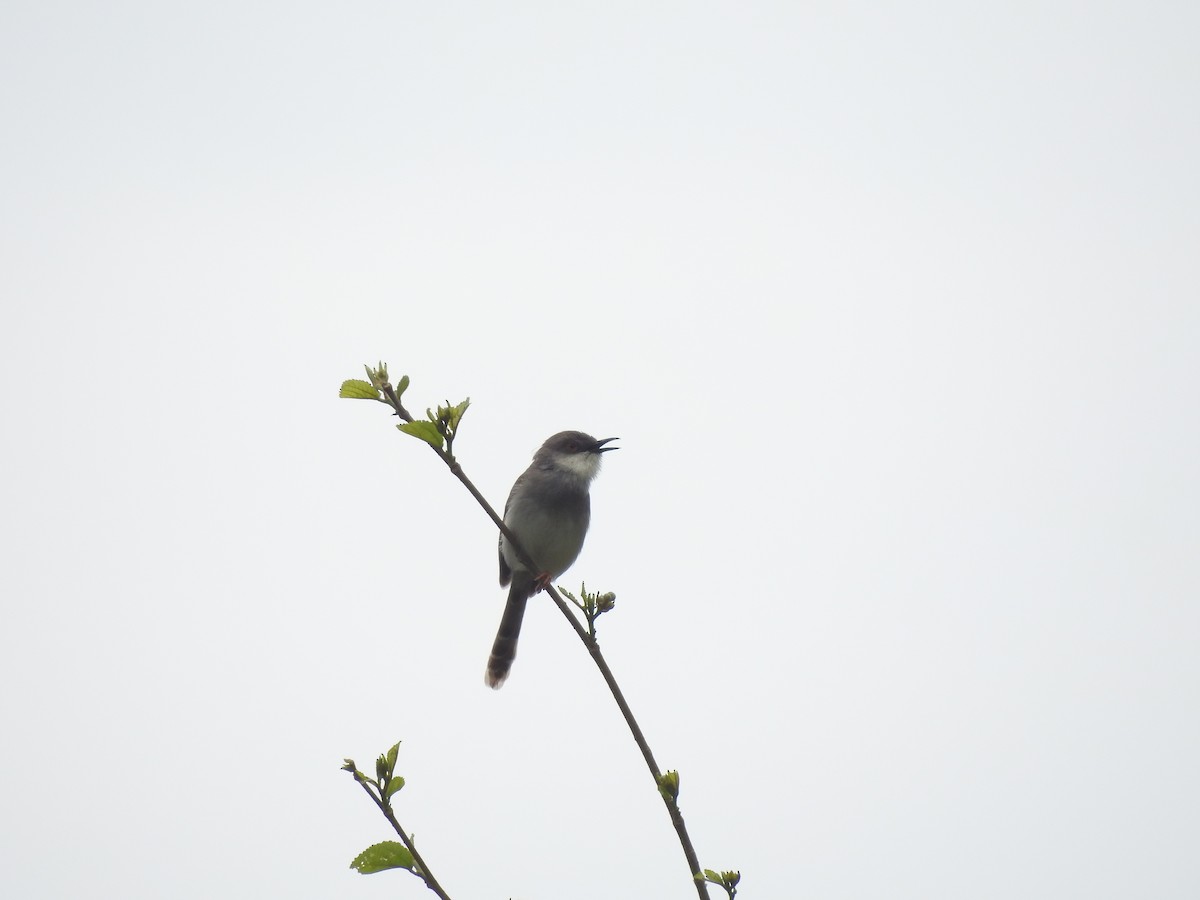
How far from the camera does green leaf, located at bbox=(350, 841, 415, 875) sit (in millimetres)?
4008

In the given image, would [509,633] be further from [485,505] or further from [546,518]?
[485,505]

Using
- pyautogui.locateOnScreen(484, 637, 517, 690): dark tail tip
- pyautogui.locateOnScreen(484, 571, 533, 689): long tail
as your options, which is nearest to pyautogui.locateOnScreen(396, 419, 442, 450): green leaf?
pyautogui.locateOnScreen(484, 571, 533, 689): long tail

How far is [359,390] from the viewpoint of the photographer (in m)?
4.74

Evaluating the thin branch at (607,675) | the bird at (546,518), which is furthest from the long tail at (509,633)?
the thin branch at (607,675)

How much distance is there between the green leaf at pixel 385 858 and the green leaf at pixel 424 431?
5.31 ft

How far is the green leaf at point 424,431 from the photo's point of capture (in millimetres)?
4531

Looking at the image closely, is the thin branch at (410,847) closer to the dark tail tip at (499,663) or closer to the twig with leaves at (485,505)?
the twig with leaves at (485,505)

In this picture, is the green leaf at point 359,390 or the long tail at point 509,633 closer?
the green leaf at point 359,390

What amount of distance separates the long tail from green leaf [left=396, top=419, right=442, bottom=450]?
187 inches

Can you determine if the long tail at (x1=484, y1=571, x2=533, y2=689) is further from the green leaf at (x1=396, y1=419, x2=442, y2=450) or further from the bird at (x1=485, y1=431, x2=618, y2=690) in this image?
the green leaf at (x1=396, y1=419, x2=442, y2=450)

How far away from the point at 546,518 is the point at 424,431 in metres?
4.43

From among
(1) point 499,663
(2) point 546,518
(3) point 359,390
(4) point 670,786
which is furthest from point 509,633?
(4) point 670,786

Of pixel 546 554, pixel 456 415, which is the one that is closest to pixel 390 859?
pixel 456 415

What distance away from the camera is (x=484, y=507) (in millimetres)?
4484
